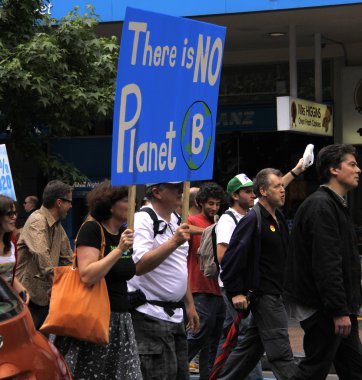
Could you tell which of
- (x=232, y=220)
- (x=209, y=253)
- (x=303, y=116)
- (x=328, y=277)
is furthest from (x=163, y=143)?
(x=303, y=116)

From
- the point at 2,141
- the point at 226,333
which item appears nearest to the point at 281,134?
the point at 2,141

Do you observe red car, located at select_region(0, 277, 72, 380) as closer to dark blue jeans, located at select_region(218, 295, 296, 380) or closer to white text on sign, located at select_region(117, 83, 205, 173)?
white text on sign, located at select_region(117, 83, 205, 173)

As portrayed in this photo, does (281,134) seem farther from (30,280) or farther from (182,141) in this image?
(182,141)

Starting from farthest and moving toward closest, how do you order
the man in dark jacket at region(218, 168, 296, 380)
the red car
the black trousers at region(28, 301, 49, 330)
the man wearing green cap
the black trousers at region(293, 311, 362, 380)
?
the black trousers at region(28, 301, 49, 330) < the man wearing green cap < the man in dark jacket at region(218, 168, 296, 380) < the black trousers at region(293, 311, 362, 380) < the red car

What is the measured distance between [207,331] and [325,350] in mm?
2133

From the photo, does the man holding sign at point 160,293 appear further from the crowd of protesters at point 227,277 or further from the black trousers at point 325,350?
the black trousers at point 325,350

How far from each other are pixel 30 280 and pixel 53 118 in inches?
230

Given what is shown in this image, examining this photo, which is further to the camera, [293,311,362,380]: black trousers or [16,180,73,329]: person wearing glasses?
[16,180,73,329]: person wearing glasses

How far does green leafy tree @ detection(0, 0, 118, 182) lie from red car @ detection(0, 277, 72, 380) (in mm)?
8812

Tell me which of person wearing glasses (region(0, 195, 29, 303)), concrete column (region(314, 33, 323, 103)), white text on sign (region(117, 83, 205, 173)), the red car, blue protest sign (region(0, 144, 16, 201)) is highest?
concrete column (region(314, 33, 323, 103))

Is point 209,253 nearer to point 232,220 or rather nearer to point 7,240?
point 232,220

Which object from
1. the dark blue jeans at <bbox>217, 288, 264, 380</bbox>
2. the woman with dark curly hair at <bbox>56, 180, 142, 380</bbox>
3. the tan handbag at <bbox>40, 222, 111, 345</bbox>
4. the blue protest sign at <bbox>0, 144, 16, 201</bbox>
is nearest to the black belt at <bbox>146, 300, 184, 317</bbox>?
the woman with dark curly hair at <bbox>56, 180, 142, 380</bbox>

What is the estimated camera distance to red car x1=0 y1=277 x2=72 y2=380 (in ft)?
13.2

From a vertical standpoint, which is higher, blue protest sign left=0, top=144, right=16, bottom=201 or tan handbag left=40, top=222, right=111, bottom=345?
blue protest sign left=0, top=144, right=16, bottom=201
